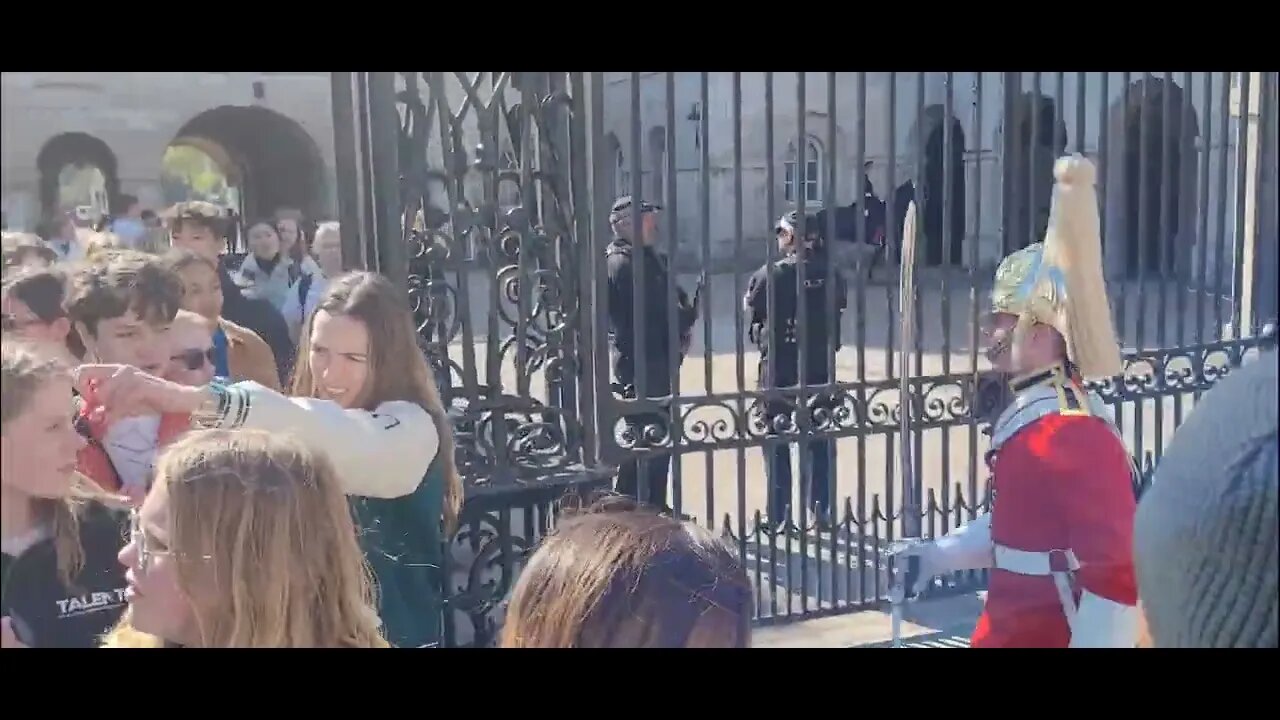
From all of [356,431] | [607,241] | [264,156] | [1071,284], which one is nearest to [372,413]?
[356,431]

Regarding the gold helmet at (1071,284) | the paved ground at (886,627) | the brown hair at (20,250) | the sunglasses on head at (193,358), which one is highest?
the brown hair at (20,250)

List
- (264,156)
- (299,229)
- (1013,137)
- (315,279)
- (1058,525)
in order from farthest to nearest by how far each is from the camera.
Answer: (1013,137), (264,156), (299,229), (315,279), (1058,525)

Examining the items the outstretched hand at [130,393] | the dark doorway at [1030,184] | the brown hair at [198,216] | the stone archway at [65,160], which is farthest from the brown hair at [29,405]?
the dark doorway at [1030,184]

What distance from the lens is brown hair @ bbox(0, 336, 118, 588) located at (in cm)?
207

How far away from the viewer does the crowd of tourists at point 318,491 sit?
102 centimetres

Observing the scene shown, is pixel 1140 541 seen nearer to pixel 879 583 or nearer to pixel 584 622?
pixel 584 622

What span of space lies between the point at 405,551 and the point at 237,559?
751mm

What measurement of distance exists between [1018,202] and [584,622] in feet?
9.12

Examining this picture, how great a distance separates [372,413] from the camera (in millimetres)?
2500

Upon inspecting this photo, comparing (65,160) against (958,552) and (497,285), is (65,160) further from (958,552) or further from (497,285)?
(958,552)

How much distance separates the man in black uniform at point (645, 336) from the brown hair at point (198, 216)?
122cm

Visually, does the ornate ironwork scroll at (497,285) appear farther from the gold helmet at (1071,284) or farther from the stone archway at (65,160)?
the gold helmet at (1071,284)
